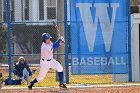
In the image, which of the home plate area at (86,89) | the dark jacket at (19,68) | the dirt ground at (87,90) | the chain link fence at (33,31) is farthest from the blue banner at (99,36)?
the dark jacket at (19,68)

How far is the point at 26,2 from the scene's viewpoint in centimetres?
1942

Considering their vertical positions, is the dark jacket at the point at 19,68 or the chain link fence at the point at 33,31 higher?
the chain link fence at the point at 33,31

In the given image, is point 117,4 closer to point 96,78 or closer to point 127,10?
point 127,10

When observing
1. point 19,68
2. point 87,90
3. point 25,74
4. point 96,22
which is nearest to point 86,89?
point 87,90

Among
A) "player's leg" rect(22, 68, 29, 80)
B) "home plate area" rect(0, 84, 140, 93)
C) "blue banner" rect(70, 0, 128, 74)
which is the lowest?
"home plate area" rect(0, 84, 140, 93)

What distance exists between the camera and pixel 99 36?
53.9ft

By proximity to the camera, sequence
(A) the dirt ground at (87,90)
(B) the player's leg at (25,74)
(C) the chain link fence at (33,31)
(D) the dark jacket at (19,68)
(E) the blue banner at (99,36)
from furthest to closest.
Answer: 1. (C) the chain link fence at (33,31)
2. (D) the dark jacket at (19,68)
3. (B) the player's leg at (25,74)
4. (E) the blue banner at (99,36)
5. (A) the dirt ground at (87,90)

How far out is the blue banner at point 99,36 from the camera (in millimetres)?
16328

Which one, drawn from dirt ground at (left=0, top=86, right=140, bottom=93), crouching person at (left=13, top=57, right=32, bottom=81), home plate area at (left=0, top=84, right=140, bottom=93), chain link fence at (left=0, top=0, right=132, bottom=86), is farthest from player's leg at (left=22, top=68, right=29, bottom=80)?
dirt ground at (left=0, top=86, right=140, bottom=93)

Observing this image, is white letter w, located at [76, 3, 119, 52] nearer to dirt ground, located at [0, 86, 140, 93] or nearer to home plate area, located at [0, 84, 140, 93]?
home plate area, located at [0, 84, 140, 93]

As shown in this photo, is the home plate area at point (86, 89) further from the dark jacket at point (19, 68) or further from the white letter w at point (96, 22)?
the dark jacket at point (19, 68)

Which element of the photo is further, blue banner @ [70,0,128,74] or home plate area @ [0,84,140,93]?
blue banner @ [70,0,128,74]

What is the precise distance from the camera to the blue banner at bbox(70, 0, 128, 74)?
16328mm

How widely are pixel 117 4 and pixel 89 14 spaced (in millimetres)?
1020
